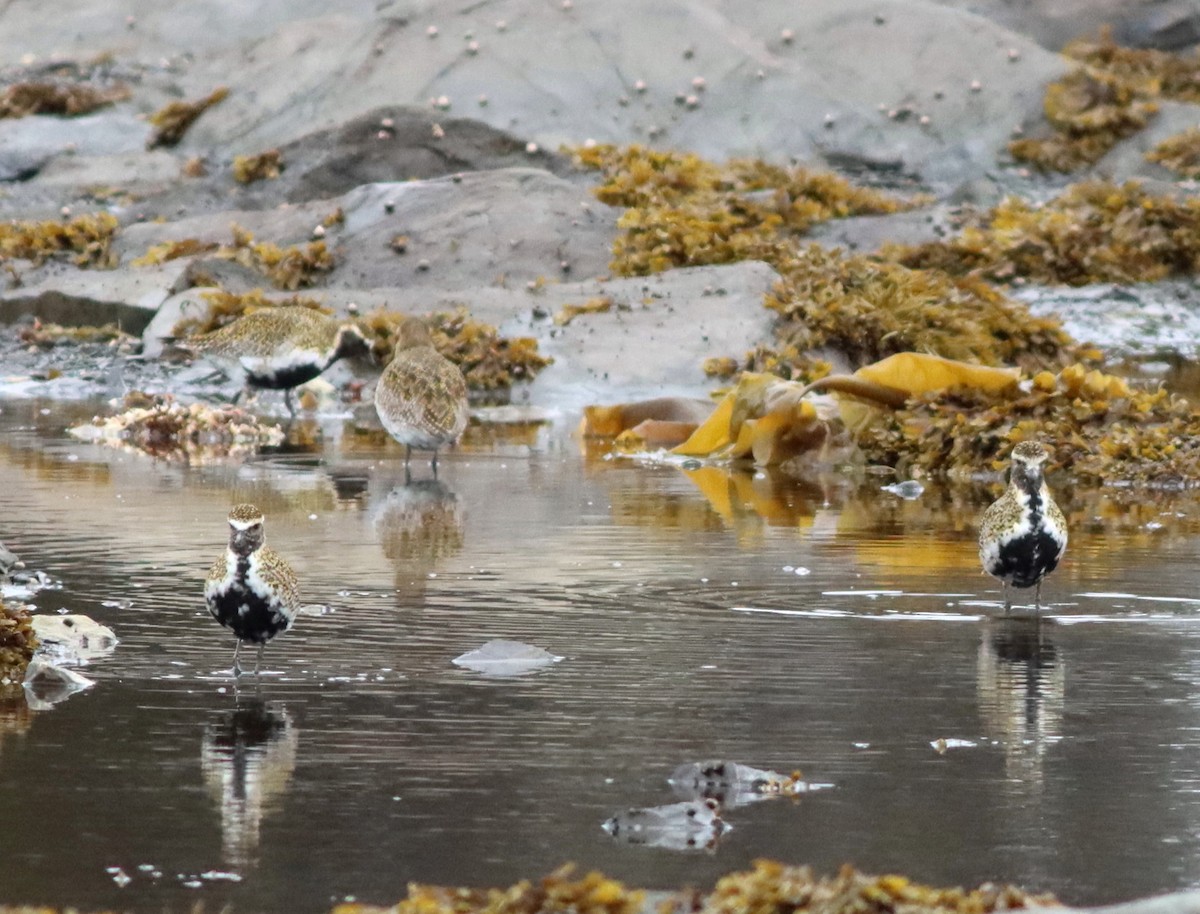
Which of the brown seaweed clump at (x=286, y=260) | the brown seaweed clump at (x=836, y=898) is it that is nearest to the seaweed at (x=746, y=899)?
the brown seaweed clump at (x=836, y=898)

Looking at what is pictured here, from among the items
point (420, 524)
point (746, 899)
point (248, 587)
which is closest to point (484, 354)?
point (420, 524)

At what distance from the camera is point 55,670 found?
7090 millimetres

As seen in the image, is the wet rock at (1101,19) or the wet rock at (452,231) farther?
the wet rock at (1101,19)

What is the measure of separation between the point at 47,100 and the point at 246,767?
25.6 meters

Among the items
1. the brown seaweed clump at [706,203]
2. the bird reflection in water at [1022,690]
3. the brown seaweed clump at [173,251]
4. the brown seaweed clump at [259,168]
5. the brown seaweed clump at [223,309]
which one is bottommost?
the bird reflection in water at [1022,690]

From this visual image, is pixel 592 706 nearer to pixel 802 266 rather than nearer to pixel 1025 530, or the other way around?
pixel 1025 530

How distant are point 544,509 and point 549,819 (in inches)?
239

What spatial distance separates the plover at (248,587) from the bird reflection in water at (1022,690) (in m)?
2.26

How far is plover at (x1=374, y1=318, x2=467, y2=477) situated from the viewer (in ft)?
43.6

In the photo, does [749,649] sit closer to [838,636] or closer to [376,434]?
[838,636]

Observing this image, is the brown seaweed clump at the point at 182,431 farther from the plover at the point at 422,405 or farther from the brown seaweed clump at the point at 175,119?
the brown seaweed clump at the point at 175,119

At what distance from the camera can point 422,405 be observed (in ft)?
43.6

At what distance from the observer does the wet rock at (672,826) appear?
539 cm

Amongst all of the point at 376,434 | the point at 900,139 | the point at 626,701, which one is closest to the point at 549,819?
the point at 626,701
